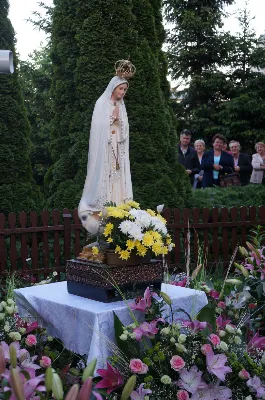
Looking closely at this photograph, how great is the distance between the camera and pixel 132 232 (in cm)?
348

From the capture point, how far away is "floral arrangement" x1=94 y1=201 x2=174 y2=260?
350cm

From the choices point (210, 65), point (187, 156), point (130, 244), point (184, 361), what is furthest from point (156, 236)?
point (210, 65)

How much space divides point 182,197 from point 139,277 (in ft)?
16.4

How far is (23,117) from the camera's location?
29.3ft

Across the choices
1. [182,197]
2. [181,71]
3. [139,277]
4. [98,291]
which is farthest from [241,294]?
[181,71]

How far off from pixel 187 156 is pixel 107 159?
5.61 metres

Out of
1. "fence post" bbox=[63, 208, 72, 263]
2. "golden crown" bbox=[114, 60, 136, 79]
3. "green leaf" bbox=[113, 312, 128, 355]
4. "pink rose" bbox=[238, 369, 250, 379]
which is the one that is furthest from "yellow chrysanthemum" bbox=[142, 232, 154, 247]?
"fence post" bbox=[63, 208, 72, 263]

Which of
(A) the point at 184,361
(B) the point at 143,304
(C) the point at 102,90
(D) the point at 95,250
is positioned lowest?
(A) the point at 184,361

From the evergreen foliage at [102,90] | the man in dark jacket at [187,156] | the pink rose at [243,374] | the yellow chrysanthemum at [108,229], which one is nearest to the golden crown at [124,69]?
the yellow chrysanthemum at [108,229]

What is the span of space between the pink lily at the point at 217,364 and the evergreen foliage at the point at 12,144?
597 centimetres

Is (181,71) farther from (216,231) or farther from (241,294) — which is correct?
(241,294)

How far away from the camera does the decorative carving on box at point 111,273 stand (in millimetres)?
3494

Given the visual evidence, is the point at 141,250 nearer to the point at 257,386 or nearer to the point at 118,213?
the point at 118,213

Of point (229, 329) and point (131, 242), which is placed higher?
point (131, 242)
